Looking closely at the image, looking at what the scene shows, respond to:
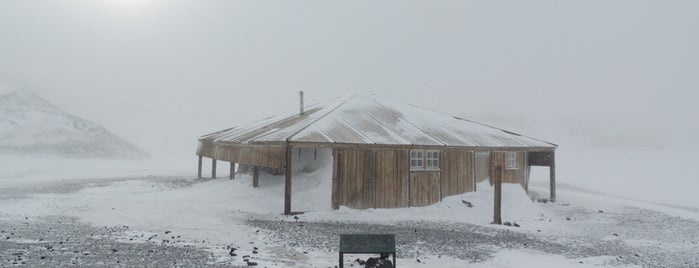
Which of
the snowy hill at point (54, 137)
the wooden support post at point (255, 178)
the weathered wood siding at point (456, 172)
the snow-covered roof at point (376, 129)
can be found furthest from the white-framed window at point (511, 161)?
the snowy hill at point (54, 137)

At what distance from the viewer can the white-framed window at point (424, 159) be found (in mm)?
18844

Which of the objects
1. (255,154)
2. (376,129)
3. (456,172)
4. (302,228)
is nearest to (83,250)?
(302,228)

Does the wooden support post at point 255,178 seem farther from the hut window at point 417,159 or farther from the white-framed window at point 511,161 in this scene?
the white-framed window at point 511,161

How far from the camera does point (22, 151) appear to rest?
42.8 m

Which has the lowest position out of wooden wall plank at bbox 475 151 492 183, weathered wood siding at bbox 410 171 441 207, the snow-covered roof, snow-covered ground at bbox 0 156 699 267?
snow-covered ground at bbox 0 156 699 267

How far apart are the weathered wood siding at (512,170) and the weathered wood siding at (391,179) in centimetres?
546

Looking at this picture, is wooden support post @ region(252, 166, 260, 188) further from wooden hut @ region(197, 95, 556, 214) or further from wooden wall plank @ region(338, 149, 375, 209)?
wooden wall plank @ region(338, 149, 375, 209)

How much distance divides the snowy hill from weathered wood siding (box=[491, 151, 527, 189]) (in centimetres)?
4182

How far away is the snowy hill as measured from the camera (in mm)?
44531

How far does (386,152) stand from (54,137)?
43673 millimetres

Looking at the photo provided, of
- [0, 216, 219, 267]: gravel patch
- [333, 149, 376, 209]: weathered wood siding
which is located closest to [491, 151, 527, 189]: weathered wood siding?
[333, 149, 376, 209]: weathered wood siding

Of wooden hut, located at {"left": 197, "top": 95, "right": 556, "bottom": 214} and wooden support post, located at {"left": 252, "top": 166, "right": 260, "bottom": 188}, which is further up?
wooden hut, located at {"left": 197, "top": 95, "right": 556, "bottom": 214}

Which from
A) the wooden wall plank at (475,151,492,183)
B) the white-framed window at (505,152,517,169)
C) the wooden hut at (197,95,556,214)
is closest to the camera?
the wooden hut at (197,95,556,214)

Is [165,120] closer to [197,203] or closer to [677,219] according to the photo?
[197,203]
